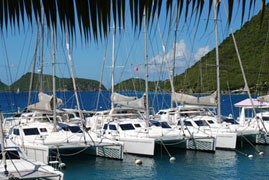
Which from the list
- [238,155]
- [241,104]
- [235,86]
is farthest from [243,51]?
[238,155]

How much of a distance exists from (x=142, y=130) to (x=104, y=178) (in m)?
5.39

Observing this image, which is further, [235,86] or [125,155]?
[235,86]

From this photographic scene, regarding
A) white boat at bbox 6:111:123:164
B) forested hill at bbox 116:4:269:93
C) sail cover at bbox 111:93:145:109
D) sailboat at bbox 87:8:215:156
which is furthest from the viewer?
forested hill at bbox 116:4:269:93

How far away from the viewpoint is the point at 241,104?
3117 centimetres

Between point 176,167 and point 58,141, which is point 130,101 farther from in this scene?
point 58,141

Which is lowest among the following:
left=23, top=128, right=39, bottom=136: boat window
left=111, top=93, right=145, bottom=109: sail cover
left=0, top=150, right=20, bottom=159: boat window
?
left=0, top=150, right=20, bottom=159: boat window

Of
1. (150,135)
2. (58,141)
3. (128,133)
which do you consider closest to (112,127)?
(128,133)

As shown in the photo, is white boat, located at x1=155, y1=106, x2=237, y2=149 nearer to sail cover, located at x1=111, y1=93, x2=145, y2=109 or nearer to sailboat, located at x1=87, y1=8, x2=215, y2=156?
sailboat, located at x1=87, y1=8, x2=215, y2=156

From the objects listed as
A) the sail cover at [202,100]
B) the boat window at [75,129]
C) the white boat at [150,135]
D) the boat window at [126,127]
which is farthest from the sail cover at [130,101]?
the boat window at [75,129]

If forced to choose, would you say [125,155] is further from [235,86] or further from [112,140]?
[235,86]

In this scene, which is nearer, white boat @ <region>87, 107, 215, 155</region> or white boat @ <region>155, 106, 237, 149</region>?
white boat @ <region>87, 107, 215, 155</region>

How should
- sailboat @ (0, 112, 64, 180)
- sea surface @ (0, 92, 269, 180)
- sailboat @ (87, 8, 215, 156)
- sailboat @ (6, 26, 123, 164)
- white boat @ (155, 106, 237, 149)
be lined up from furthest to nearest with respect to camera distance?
1. white boat @ (155, 106, 237, 149)
2. sailboat @ (87, 8, 215, 156)
3. sailboat @ (6, 26, 123, 164)
4. sea surface @ (0, 92, 269, 180)
5. sailboat @ (0, 112, 64, 180)

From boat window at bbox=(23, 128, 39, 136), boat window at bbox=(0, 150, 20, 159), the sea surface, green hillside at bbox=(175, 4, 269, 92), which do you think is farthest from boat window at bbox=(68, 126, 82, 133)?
green hillside at bbox=(175, 4, 269, 92)

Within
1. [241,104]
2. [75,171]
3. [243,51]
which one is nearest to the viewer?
[75,171]
